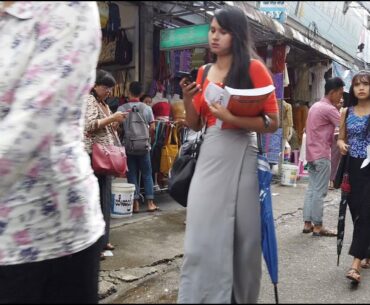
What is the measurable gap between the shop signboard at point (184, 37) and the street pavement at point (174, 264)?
121cm

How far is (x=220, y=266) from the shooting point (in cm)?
157

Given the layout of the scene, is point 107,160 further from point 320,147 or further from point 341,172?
point 320,147

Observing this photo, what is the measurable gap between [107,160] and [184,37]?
1.87m

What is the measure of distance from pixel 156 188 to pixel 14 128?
474 cm

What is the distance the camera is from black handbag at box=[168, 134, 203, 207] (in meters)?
2.01

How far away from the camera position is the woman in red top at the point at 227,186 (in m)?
1.57

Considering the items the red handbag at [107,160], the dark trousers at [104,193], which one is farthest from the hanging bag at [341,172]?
the dark trousers at [104,193]

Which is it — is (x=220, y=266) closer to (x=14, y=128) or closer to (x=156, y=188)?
(x=14, y=128)

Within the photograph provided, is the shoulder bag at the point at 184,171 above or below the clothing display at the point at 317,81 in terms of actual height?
below

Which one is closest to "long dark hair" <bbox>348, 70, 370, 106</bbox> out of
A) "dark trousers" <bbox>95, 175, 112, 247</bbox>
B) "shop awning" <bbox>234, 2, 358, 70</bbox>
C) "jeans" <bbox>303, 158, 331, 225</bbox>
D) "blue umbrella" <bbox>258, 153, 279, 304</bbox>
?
"shop awning" <bbox>234, 2, 358, 70</bbox>

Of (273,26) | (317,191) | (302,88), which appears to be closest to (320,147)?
(317,191)

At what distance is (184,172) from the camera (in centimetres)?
203

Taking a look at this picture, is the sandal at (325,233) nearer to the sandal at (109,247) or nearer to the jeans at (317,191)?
the jeans at (317,191)

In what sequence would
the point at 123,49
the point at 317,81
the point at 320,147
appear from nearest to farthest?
the point at 123,49 → the point at 320,147 → the point at 317,81
